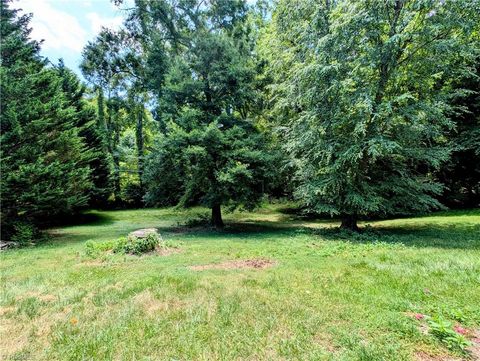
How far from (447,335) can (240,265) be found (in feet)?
11.8

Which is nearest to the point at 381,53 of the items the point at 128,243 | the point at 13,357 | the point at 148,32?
the point at 128,243

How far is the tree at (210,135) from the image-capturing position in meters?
11.0

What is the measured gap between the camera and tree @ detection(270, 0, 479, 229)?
8.96m

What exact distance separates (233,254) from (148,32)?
1630 centimetres

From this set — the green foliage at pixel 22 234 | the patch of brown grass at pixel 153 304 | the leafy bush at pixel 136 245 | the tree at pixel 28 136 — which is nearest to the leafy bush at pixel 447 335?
the patch of brown grass at pixel 153 304

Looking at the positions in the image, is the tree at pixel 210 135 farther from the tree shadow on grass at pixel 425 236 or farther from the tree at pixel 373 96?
the tree shadow on grass at pixel 425 236

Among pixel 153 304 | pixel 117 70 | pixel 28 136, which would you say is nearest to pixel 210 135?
pixel 28 136

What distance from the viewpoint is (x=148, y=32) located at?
698 inches

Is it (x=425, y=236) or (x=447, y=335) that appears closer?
(x=447, y=335)

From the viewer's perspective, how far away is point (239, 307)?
359 cm

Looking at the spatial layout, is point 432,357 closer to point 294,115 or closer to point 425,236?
point 425,236

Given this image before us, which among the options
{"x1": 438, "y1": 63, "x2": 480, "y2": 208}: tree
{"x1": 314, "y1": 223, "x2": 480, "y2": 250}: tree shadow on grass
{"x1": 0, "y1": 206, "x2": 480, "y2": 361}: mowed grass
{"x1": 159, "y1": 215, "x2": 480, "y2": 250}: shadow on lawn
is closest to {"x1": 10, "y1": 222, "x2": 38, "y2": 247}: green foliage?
{"x1": 0, "y1": 206, "x2": 480, "y2": 361}: mowed grass

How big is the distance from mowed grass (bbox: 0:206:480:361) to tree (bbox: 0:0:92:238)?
4.18 metres

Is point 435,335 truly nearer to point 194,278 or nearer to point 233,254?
point 194,278
